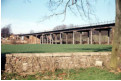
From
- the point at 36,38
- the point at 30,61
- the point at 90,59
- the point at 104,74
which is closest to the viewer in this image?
the point at 104,74

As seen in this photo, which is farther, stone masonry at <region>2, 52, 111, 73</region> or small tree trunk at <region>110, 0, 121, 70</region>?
stone masonry at <region>2, 52, 111, 73</region>

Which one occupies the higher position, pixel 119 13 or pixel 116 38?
pixel 119 13

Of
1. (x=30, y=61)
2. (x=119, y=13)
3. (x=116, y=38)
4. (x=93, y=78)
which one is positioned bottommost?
(x=93, y=78)

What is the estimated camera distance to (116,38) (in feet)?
27.6

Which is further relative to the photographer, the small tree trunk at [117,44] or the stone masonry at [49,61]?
the stone masonry at [49,61]

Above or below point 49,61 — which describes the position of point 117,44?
above

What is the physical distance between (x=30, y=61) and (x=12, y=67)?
44.8 inches

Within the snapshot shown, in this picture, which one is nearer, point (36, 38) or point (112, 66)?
point (112, 66)

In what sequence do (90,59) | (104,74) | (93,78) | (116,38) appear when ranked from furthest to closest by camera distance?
1. (90,59)
2. (116,38)
3. (104,74)
4. (93,78)

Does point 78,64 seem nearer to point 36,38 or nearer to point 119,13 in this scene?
point 119,13

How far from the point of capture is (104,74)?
25.3ft

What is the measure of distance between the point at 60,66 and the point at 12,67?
9.92 ft

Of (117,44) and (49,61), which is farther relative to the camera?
(49,61)

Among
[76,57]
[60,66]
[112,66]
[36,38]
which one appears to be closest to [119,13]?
[112,66]
